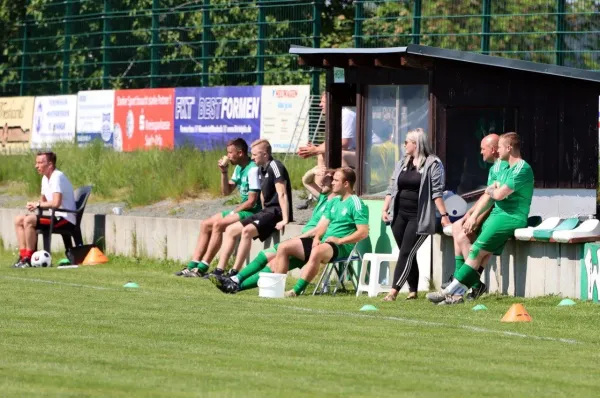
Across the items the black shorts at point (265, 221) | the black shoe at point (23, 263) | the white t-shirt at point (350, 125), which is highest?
the white t-shirt at point (350, 125)

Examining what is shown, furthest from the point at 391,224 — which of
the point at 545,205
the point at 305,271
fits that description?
the point at 545,205

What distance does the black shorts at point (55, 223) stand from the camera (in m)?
21.3

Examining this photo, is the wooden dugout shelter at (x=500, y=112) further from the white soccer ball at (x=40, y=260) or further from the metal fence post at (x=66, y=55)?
the metal fence post at (x=66, y=55)

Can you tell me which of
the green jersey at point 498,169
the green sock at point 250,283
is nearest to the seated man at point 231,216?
the green sock at point 250,283

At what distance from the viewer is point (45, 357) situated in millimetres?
9695

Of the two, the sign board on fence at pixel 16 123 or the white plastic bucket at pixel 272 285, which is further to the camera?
the sign board on fence at pixel 16 123

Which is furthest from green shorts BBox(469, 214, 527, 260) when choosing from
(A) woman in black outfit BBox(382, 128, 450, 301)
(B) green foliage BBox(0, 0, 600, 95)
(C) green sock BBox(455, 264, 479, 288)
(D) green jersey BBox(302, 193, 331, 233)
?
(B) green foliage BBox(0, 0, 600, 95)

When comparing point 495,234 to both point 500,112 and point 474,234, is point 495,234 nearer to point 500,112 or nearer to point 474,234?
point 474,234

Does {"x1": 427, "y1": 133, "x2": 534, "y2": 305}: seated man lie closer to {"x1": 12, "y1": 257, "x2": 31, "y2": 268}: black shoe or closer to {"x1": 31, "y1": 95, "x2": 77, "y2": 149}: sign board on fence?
{"x1": 12, "y1": 257, "x2": 31, "y2": 268}: black shoe

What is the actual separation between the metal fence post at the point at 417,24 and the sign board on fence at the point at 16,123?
10531 mm

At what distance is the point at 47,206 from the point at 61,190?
32 cm

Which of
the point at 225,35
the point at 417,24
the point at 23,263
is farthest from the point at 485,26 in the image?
the point at 23,263

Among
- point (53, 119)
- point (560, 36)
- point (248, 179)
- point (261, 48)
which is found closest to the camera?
point (248, 179)

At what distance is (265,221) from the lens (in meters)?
18.4
